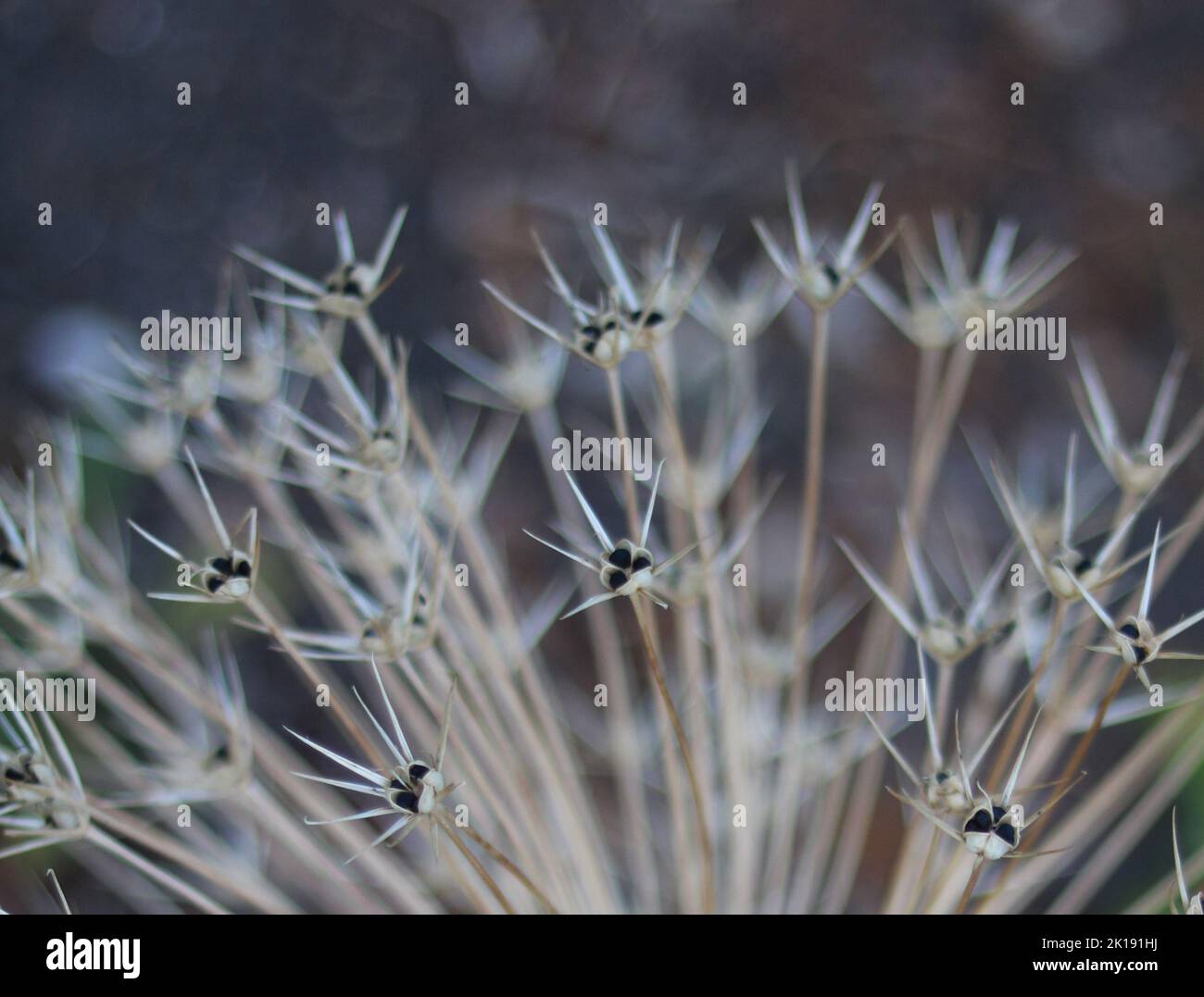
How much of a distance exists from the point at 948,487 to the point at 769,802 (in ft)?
0.90

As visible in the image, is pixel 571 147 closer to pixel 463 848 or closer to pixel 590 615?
pixel 590 615

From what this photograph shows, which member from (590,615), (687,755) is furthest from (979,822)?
(590,615)

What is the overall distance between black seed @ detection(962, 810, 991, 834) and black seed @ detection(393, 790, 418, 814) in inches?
9.6

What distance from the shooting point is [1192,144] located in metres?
0.71

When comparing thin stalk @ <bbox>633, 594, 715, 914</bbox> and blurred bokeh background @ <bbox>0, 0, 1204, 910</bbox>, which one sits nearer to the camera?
thin stalk @ <bbox>633, 594, 715, 914</bbox>

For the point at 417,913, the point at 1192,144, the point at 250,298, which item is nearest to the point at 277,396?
the point at 250,298

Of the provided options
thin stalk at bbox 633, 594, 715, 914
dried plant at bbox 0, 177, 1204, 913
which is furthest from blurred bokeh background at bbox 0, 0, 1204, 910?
thin stalk at bbox 633, 594, 715, 914

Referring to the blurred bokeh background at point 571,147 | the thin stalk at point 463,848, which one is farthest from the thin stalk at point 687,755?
the blurred bokeh background at point 571,147

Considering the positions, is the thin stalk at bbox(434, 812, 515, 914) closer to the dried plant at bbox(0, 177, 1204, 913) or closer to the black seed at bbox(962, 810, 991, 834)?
the dried plant at bbox(0, 177, 1204, 913)

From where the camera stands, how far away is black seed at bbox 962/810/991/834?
444mm

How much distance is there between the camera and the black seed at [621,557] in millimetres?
421

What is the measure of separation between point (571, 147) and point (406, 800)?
1.80 feet

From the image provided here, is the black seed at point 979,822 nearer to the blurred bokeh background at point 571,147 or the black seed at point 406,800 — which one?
the black seed at point 406,800

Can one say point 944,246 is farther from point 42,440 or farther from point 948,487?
point 42,440
